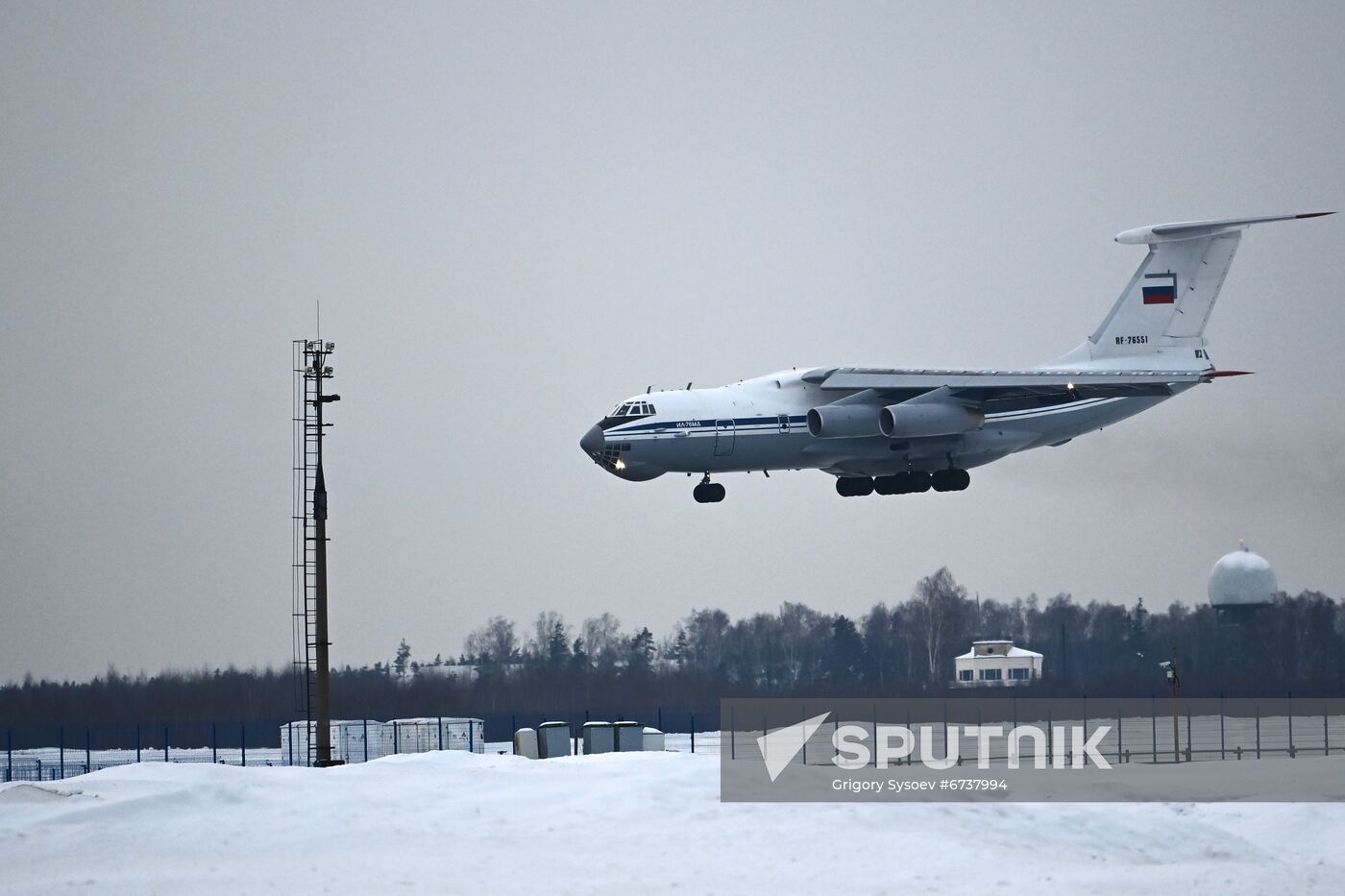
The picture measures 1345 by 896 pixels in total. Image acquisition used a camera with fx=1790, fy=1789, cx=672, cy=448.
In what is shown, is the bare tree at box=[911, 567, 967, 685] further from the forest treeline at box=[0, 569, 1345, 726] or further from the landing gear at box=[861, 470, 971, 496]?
the landing gear at box=[861, 470, 971, 496]

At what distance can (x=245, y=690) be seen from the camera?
72312 millimetres

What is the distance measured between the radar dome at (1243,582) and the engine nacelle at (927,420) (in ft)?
107

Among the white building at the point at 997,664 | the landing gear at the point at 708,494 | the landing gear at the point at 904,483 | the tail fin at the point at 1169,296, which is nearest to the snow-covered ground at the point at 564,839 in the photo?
the landing gear at the point at 708,494

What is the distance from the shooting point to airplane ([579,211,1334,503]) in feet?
135

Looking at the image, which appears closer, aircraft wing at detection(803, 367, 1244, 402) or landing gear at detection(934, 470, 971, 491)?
aircraft wing at detection(803, 367, 1244, 402)

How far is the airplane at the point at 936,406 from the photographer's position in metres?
41.0

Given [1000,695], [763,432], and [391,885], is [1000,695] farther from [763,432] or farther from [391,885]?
[391,885]

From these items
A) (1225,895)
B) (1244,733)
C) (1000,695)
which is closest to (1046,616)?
(1000,695)

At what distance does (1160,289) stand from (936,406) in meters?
8.37

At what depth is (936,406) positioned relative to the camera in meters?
43.0

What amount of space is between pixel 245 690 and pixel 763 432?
3753 cm

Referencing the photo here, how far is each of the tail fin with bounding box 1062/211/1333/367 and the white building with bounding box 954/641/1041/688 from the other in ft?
89.9

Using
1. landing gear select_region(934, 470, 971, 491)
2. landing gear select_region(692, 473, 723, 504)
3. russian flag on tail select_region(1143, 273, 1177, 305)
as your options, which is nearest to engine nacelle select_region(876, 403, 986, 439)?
landing gear select_region(934, 470, 971, 491)

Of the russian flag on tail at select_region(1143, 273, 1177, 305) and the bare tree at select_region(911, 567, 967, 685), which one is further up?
the russian flag on tail at select_region(1143, 273, 1177, 305)
